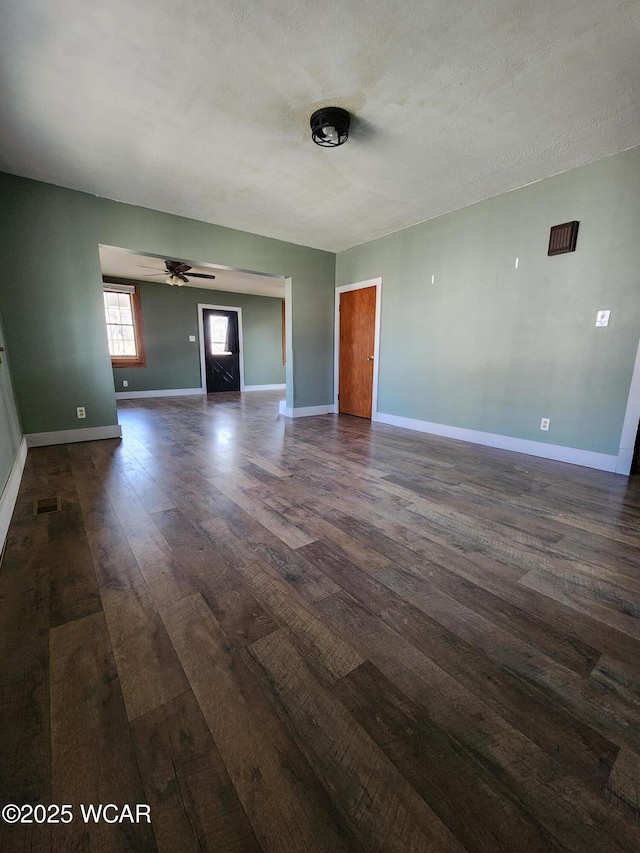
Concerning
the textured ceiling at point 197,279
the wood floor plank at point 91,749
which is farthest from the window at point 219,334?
the wood floor plank at point 91,749

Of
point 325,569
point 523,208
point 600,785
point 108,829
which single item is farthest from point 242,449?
point 523,208

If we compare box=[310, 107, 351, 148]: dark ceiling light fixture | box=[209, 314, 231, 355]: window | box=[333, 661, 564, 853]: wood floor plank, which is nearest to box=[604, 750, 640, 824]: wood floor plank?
box=[333, 661, 564, 853]: wood floor plank

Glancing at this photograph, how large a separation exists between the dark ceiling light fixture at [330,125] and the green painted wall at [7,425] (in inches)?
115

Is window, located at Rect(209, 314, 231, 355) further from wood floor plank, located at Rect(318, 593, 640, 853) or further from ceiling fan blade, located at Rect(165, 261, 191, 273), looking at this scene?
wood floor plank, located at Rect(318, 593, 640, 853)

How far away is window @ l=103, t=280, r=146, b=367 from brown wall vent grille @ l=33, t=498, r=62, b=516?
5.58m

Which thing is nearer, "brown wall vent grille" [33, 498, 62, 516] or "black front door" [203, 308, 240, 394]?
"brown wall vent grille" [33, 498, 62, 516]

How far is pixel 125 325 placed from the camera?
7.20 m

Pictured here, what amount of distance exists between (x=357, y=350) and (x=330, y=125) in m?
3.24

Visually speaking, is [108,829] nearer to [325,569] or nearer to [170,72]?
[325,569]

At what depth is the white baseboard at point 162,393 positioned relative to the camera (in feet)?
24.0

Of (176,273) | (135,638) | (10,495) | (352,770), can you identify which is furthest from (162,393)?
(352,770)

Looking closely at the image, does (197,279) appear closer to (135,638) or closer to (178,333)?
(178,333)

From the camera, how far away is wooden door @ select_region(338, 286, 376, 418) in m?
5.11

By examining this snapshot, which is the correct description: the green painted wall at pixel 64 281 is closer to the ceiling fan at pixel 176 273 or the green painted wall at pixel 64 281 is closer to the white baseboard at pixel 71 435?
the white baseboard at pixel 71 435
